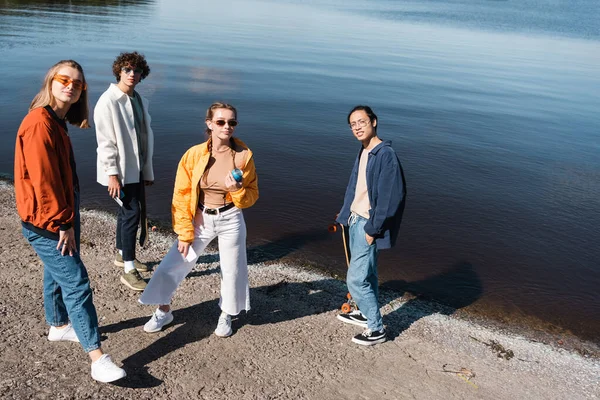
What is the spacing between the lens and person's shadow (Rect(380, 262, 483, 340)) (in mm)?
5812

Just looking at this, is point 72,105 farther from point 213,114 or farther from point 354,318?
point 354,318

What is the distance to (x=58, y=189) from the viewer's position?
12.1 ft

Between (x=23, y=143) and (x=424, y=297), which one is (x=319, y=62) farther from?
(x=23, y=143)

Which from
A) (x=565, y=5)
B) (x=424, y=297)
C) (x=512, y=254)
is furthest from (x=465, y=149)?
(x=565, y=5)

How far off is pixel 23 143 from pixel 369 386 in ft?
10.9

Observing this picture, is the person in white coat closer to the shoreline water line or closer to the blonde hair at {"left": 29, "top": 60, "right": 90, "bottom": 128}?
the shoreline water line

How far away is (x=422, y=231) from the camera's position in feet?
27.7

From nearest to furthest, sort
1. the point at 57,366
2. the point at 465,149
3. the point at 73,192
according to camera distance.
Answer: the point at 73,192 < the point at 57,366 < the point at 465,149

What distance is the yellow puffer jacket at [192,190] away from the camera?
4.49m

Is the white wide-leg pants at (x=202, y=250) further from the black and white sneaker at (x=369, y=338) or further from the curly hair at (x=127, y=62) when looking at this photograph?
the curly hair at (x=127, y=62)

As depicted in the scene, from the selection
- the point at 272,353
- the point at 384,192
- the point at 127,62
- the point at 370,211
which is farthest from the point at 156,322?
the point at 127,62

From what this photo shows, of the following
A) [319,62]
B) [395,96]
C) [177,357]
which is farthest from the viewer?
[319,62]

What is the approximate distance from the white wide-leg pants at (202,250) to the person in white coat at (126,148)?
980 mm

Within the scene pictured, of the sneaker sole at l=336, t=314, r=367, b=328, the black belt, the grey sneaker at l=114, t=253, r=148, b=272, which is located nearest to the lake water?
the sneaker sole at l=336, t=314, r=367, b=328
